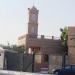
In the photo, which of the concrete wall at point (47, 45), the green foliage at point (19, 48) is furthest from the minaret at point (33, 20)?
the concrete wall at point (47, 45)

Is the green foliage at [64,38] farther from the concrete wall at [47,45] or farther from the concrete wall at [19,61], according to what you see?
the concrete wall at [19,61]

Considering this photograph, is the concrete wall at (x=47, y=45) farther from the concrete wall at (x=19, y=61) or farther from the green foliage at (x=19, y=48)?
the concrete wall at (x=19, y=61)

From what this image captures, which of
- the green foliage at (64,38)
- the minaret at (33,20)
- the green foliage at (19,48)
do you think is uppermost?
the minaret at (33,20)

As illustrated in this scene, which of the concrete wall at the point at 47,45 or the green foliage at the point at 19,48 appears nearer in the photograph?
the concrete wall at the point at 47,45

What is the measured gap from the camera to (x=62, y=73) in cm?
3030

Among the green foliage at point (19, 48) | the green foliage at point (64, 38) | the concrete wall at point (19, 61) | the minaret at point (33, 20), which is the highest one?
the minaret at point (33, 20)

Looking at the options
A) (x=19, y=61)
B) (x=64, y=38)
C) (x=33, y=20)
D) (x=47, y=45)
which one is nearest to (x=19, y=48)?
(x=33, y=20)

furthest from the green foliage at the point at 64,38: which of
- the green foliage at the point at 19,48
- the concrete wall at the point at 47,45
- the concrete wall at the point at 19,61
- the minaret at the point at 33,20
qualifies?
the concrete wall at the point at 19,61

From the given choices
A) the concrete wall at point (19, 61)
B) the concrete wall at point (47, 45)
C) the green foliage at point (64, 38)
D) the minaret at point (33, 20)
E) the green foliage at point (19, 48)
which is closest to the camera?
the concrete wall at point (19, 61)

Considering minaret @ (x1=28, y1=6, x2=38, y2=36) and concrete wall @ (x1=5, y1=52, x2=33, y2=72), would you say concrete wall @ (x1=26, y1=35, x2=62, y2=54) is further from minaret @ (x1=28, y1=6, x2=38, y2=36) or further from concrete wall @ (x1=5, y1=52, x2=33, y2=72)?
concrete wall @ (x1=5, y1=52, x2=33, y2=72)

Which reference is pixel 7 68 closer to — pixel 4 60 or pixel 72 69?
pixel 4 60

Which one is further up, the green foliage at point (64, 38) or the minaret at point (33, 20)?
→ the minaret at point (33, 20)

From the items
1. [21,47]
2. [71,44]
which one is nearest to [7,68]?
[71,44]

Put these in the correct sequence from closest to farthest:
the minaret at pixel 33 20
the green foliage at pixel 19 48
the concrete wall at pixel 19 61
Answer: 1. the concrete wall at pixel 19 61
2. the green foliage at pixel 19 48
3. the minaret at pixel 33 20
